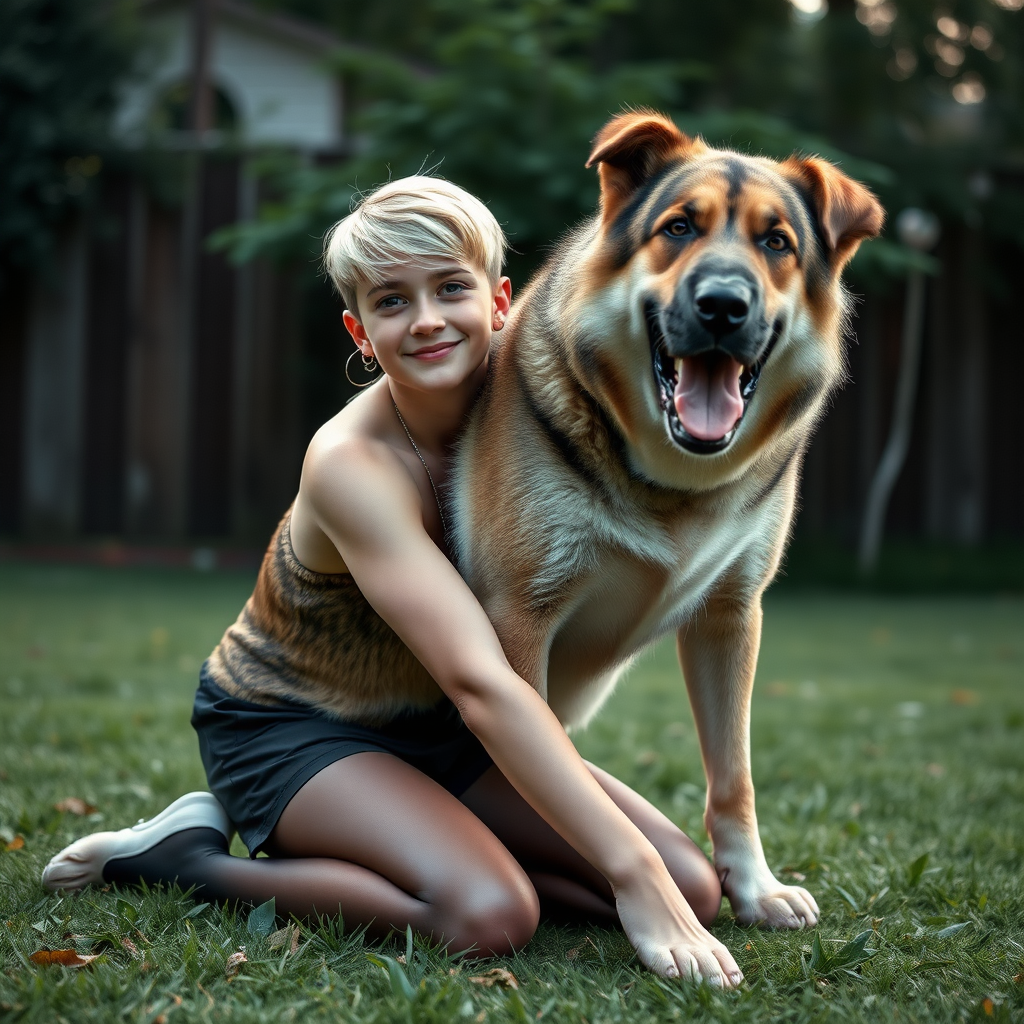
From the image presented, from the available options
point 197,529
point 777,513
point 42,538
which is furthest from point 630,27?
point 777,513

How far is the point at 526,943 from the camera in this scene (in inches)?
85.0

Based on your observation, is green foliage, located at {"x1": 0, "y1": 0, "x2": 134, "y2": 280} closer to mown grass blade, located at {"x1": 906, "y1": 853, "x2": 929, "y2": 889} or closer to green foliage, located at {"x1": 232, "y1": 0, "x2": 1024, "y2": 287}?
green foliage, located at {"x1": 232, "y1": 0, "x2": 1024, "y2": 287}

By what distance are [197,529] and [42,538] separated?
1241mm

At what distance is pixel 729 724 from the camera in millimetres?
2514

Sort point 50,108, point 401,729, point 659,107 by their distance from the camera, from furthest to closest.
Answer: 1. point 50,108
2. point 659,107
3. point 401,729

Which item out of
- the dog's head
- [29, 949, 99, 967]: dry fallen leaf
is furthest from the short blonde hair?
[29, 949, 99, 967]: dry fallen leaf

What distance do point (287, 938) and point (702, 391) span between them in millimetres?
1301

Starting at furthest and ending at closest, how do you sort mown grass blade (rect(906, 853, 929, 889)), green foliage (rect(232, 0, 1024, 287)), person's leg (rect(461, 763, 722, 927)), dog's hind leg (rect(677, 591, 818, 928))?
green foliage (rect(232, 0, 1024, 287)) → mown grass blade (rect(906, 853, 929, 889)) → dog's hind leg (rect(677, 591, 818, 928)) → person's leg (rect(461, 763, 722, 927))

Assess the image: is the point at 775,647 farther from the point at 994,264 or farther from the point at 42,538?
the point at 42,538

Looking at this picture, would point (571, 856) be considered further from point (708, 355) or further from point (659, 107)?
point (659, 107)

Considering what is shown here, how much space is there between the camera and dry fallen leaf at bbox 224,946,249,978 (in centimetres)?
196

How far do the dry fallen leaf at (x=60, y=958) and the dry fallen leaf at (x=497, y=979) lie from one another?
69cm

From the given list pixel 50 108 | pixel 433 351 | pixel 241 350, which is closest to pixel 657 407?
pixel 433 351

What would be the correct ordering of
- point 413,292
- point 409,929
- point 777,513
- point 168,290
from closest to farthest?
point 409,929 → point 413,292 → point 777,513 → point 168,290
